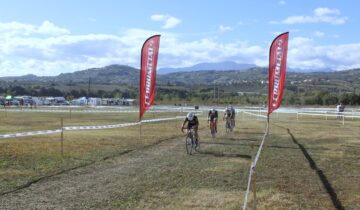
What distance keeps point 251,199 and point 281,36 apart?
52.2 ft

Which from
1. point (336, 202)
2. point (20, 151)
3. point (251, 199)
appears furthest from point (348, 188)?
point (20, 151)

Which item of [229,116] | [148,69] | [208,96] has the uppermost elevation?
[148,69]

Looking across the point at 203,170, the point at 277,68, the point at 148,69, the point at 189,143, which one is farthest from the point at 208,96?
the point at 203,170

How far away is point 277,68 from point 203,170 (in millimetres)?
11610

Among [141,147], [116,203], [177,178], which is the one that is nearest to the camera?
[116,203]

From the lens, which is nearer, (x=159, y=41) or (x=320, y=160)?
(x=320, y=160)

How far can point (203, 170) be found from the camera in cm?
1520

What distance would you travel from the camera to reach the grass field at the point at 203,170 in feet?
35.6

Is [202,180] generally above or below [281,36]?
below

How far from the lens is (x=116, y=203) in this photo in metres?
10.4

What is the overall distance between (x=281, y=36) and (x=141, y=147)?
30.3 feet

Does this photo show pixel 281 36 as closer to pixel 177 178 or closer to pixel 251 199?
pixel 177 178

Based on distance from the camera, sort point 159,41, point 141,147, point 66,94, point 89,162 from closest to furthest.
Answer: point 89,162, point 141,147, point 159,41, point 66,94

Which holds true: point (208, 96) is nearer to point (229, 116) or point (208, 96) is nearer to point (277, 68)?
point (229, 116)
